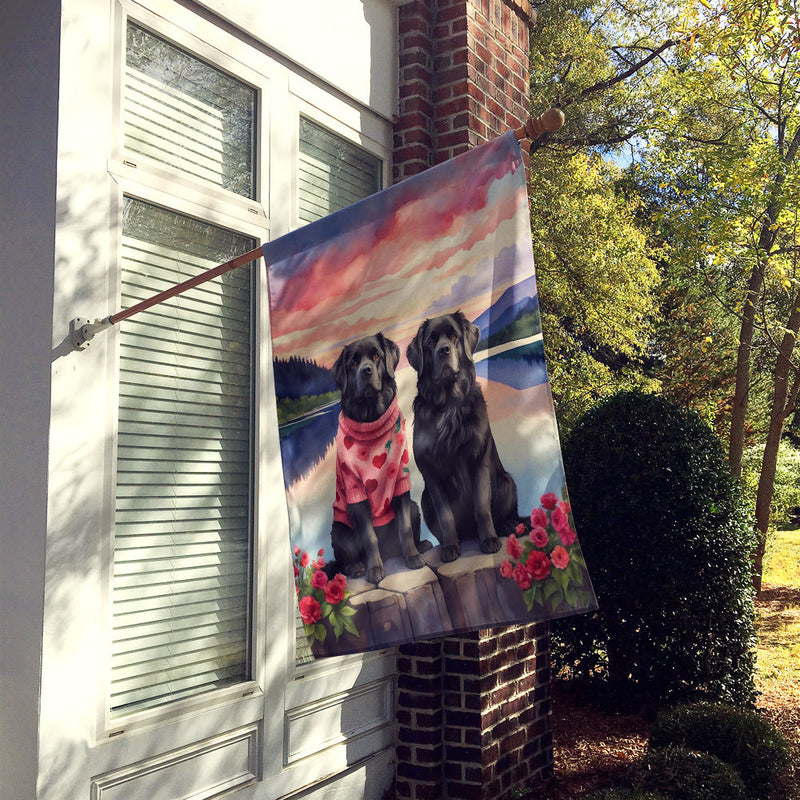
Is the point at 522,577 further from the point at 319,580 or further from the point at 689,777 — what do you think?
the point at 689,777

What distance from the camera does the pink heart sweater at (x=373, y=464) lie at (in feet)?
8.32

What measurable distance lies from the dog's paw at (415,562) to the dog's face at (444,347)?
53 cm

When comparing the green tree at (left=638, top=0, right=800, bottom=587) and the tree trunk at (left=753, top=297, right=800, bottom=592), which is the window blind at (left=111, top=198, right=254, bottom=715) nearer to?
the green tree at (left=638, top=0, right=800, bottom=587)

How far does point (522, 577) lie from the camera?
2346 mm

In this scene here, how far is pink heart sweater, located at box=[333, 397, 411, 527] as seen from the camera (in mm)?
2535

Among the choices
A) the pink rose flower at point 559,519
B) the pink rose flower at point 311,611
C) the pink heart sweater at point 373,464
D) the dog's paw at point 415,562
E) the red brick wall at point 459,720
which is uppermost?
the pink heart sweater at point 373,464

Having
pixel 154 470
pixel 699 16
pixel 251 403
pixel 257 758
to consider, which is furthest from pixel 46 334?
pixel 699 16

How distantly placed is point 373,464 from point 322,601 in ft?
1.48

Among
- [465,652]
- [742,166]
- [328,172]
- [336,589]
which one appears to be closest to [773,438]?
[742,166]

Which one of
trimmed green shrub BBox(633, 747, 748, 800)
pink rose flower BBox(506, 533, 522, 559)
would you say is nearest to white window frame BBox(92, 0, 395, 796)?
trimmed green shrub BBox(633, 747, 748, 800)

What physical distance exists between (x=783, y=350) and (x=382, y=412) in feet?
28.3

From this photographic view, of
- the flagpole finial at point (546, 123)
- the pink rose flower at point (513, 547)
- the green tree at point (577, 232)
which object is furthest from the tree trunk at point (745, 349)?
the pink rose flower at point (513, 547)

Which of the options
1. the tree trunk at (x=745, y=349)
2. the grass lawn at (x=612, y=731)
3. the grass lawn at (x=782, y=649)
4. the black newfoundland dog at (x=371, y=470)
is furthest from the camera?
the tree trunk at (x=745, y=349)

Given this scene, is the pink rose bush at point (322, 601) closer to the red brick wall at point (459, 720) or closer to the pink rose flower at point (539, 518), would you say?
the pink rose flower at point (539, 518)
